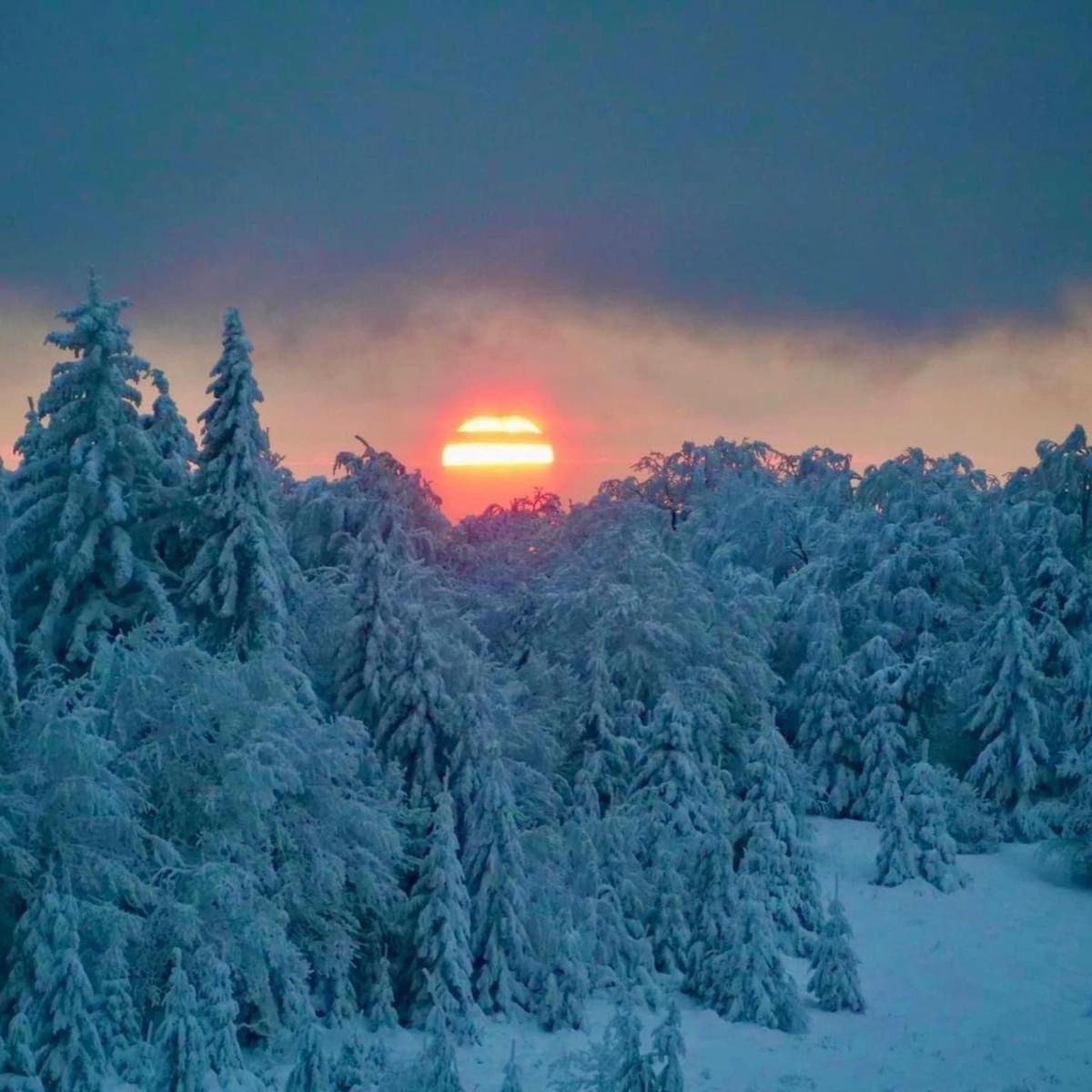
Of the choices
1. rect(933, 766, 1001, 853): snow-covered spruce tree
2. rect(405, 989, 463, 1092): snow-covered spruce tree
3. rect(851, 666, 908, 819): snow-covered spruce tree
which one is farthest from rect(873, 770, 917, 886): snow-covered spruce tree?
rect(405, 989, 463, 1092): snow-covered spruce tree

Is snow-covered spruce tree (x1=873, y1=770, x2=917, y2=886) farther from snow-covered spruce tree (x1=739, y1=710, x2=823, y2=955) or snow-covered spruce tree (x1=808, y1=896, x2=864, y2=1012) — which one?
snow-covered spruce tree (x1=808, y1=896, x2=864, y2=1012)

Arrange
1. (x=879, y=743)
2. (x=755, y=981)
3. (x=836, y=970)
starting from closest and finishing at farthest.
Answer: (x=755, y=981) → (x=836, y=970) → (x=879, y=743)

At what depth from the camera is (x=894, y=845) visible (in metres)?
33.2

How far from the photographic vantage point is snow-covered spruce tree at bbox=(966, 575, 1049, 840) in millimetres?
38469

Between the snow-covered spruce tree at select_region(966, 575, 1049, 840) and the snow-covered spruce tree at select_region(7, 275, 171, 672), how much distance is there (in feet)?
93.2

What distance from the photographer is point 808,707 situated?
41188 mm

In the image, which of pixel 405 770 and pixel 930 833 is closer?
pixel 405 770

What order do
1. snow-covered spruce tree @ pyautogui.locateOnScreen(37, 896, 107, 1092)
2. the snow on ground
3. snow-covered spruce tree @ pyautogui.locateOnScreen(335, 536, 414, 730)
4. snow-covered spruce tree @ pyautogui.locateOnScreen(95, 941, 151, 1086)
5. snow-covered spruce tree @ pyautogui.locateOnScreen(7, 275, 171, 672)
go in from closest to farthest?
snow-covered spruce tree @ pyautogui.locateOnScreen(37, 896, 107, 1092), snow-covered spruce tree @ pyautogui.locateOnScreen(95, 941, 151, 1086), the snow on ground, snow-covered spruce tree @ pyautogui.locateOnScreen(7, 275, 171, 672), snow-covered spruce tree @ pyautogui.locateOnScreen(335, 536, 414, 730)

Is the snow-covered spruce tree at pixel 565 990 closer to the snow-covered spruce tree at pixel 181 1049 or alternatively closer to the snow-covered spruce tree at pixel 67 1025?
the snow-covered spruce tree at pixel 67 1025

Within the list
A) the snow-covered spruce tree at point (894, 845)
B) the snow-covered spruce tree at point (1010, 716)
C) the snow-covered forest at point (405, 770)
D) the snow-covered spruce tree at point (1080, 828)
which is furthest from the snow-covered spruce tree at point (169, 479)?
the snow-covered spruce tree at point (1010, 716)

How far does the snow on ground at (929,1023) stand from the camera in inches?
796

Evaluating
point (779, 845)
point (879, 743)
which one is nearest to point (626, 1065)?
point (779, 845)

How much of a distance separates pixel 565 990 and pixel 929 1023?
24.8 ft

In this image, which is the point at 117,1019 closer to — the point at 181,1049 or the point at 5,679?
the point at 181,1049
